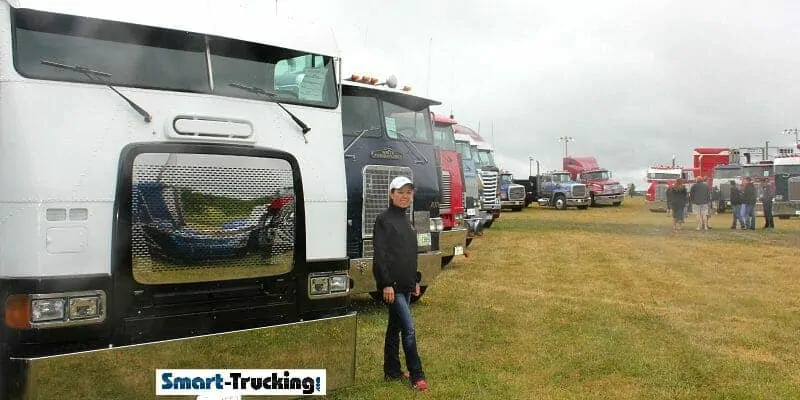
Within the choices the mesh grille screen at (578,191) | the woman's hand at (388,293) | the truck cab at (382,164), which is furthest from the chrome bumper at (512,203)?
the woman's hand at (388,293)

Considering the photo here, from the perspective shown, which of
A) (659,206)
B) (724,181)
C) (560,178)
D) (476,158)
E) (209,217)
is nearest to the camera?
(209,217)

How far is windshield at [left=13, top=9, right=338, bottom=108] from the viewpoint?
385 cm

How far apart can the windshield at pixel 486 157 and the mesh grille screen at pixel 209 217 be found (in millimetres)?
20807

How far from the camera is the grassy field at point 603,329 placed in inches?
226

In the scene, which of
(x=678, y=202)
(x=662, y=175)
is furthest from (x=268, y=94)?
(x=662, y=175)

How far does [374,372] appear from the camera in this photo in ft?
19.9

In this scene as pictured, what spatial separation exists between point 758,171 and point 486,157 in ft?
50.3

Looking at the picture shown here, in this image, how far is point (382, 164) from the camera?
28.2 ft

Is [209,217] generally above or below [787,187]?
below

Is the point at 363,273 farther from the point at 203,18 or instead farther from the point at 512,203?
the point at 512,203

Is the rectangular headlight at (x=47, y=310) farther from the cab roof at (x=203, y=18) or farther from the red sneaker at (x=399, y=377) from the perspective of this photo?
the red sneaker at (x=399, y=377)

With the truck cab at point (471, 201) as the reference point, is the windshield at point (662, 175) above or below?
above

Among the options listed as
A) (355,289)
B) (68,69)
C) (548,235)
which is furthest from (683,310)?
(548,235)

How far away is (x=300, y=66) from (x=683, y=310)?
6257 millimetres
